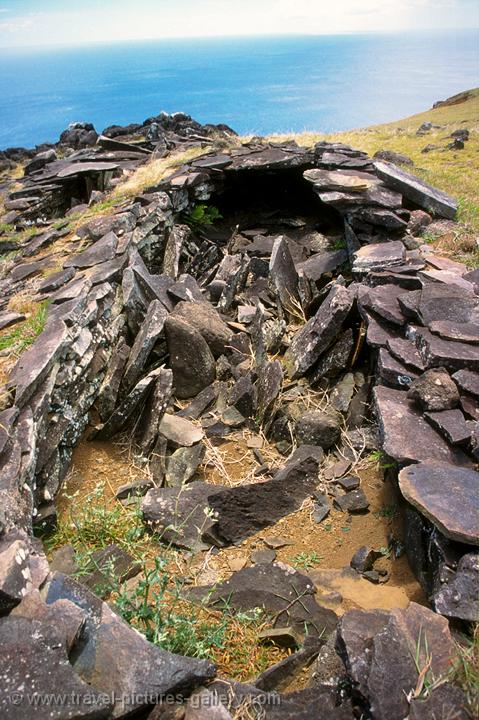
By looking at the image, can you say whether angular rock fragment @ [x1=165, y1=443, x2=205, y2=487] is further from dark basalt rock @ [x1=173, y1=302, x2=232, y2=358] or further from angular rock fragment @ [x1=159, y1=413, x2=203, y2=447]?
dark basalt rock @ [x1=173, y1=302, x2=232, y2=358]

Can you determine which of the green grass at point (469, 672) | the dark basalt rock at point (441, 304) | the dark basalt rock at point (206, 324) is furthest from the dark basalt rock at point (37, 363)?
the green grass at point (469, 672)

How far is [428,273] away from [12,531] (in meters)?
4.46

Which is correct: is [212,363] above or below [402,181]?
below

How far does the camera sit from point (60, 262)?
7168mm

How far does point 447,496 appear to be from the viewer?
320cm

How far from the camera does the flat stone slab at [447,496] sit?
9.74 ft

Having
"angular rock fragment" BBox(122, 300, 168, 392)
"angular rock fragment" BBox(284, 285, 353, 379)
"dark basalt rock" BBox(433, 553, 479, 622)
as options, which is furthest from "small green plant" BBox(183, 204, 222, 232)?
"dark basalt rock" BBox(433, 553, 479, 622)

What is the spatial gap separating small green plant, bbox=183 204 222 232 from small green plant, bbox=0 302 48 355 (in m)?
4.16

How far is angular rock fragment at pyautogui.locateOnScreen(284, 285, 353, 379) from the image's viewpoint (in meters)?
5.64

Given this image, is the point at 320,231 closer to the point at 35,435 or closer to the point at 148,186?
the point at 148,186

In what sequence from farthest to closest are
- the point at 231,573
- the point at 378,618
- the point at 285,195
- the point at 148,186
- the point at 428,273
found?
the point at 285,195
the point at 148,186
the point at 428,273
the point at 231,573
the point at 378,618

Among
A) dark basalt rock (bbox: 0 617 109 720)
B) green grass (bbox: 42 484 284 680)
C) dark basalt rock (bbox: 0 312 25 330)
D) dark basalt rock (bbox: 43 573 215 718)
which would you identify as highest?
dark basalt rock (bbox: 0 312 25 330)

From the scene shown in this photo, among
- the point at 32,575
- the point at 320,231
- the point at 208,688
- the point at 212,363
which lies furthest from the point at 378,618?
the point at 320,231

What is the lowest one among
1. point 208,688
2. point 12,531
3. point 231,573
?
point 231,573
